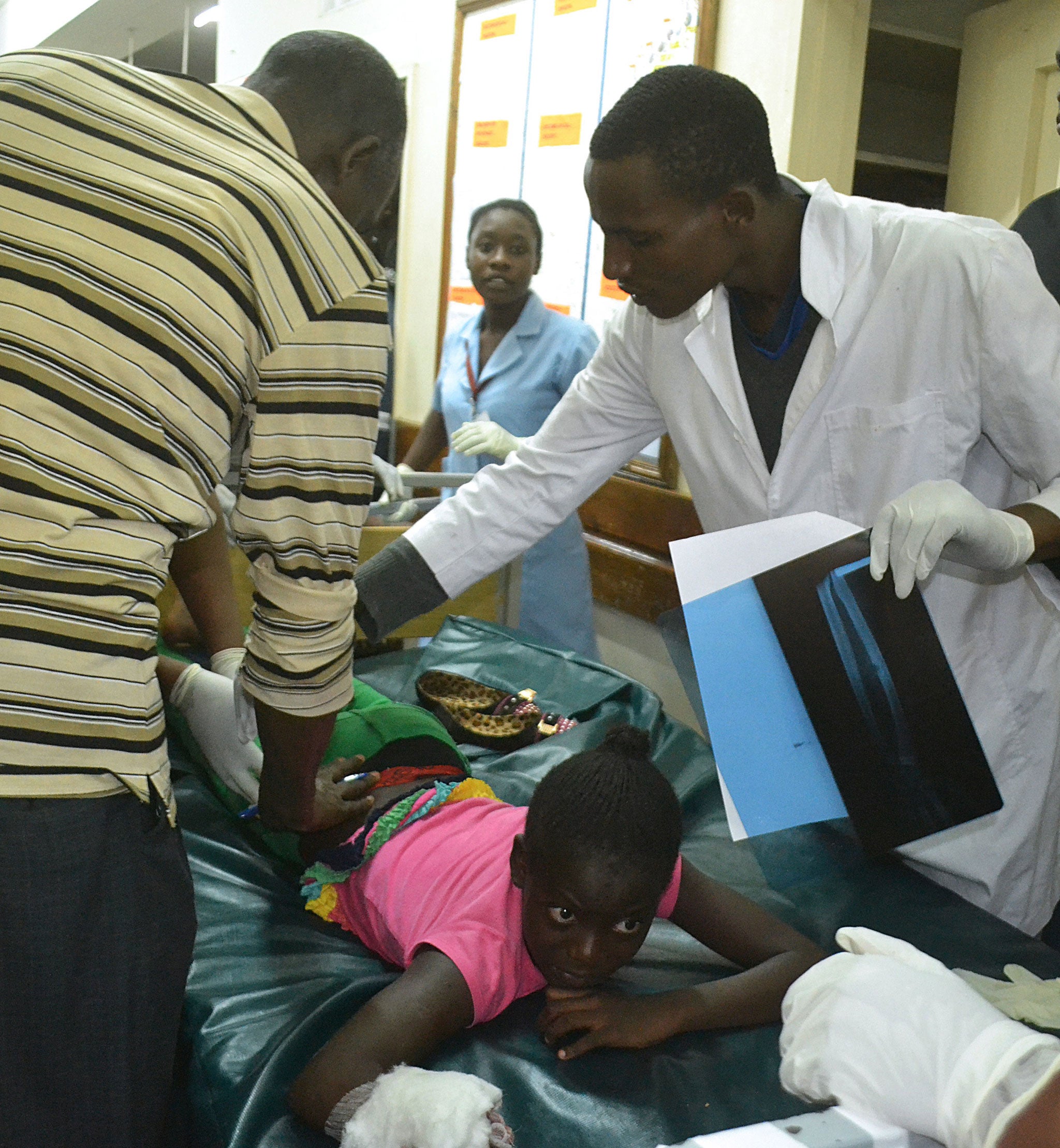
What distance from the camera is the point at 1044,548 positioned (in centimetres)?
140

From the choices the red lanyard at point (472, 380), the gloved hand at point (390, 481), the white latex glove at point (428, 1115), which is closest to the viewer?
A: the white latex glove at point (428, 1115)

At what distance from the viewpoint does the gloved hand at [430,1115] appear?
0.99 m

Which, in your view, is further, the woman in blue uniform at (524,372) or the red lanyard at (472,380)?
the red lanyard at (472,380)

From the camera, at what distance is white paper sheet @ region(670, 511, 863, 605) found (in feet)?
4.14

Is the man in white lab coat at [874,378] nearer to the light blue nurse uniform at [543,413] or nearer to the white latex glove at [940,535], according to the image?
the white latex glove at [940,535]

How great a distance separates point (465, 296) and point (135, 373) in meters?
3.57

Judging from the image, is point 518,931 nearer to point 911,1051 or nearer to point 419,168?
point 911,1051

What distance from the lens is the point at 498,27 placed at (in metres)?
4.09

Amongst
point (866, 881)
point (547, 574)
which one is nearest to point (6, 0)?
point (547, 574)

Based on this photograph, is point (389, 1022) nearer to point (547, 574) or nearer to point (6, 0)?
point (547, 574)

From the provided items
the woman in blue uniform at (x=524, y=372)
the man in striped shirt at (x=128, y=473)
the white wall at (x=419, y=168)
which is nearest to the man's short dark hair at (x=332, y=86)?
the man in striped shirt at (x=128, y=473)

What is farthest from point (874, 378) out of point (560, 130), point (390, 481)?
point (560, 130)

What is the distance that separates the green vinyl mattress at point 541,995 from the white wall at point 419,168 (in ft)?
9.63

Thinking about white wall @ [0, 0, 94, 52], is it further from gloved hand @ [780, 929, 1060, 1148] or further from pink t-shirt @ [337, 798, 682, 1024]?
gloved hand @ [780, 929, 1060, 1148]
